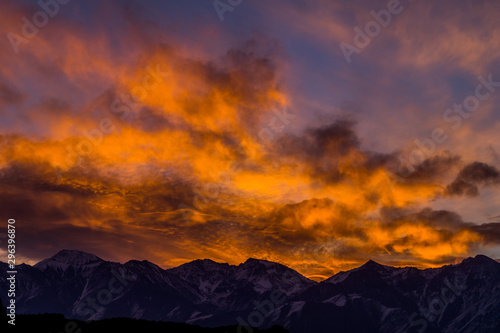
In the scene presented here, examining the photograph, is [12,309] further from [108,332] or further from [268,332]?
[268,332]

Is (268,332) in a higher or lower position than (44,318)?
lower

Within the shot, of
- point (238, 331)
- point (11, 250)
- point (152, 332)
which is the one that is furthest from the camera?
point (238, 331)

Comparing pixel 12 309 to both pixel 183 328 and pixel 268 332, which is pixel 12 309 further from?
pixel 268 332

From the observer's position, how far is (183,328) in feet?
409

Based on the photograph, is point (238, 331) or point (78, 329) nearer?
point (78, 329)

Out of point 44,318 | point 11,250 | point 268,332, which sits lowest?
point 268,332

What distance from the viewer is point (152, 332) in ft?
380

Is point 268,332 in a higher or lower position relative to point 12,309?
lower

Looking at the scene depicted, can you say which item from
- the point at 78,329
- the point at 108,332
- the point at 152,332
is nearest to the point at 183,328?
the point at 152,332

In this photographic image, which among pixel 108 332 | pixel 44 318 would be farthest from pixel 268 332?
pixel 44 318

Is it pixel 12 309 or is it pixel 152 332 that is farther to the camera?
pixel 152 332

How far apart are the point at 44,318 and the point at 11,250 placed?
24.6 meters

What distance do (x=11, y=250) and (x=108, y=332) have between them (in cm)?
3107

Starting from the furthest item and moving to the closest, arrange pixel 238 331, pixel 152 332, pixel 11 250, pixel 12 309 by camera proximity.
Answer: pixel 238 331 < pixel 152 332 < pixel 12 309 < pixel 11 250
